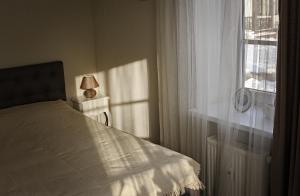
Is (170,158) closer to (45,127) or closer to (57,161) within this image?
(57,161)

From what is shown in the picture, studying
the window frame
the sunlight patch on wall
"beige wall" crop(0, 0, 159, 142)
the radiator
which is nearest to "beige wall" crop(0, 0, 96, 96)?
"beige wall" crop(0, 0, 159, 142)

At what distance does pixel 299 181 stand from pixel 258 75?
71 centimetres

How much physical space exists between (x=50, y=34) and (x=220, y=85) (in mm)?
1944

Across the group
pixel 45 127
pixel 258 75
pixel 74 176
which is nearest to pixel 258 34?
pixel 258 75

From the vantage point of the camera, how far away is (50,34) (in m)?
3.75

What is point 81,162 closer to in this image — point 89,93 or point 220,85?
point 220,85

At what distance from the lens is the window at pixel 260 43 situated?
227 cm

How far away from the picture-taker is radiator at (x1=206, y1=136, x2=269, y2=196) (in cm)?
248

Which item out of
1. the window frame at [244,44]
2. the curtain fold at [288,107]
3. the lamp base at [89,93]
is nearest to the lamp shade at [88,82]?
the lamp base at [89,93]

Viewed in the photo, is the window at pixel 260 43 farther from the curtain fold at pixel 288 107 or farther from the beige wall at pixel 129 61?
the beige wall at pixel 129 61

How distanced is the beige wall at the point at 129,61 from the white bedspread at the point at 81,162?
25.0 inches

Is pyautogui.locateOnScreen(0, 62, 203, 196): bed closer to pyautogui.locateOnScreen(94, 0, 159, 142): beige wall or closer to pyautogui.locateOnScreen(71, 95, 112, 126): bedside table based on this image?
pyautogui.locateOnScreen(71, 95, 112, 126): bedside table

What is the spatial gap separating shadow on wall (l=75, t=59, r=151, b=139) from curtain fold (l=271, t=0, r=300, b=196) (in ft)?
5.04

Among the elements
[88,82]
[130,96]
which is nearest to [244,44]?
[130,96]
